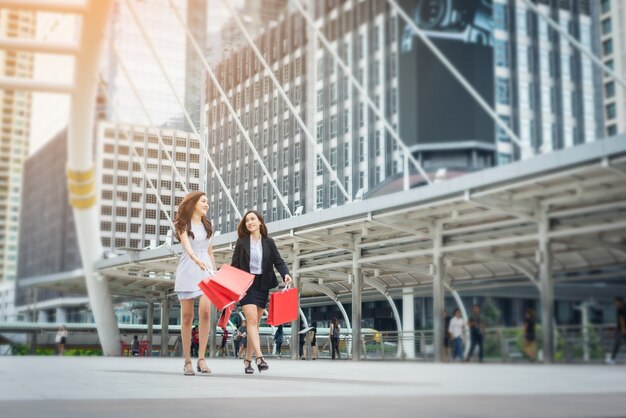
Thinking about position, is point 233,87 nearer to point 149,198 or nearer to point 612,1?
point 149,198

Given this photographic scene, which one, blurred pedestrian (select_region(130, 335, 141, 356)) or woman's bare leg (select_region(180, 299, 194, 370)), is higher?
woman's bare leg (select_region(180, 299, 194, 370))

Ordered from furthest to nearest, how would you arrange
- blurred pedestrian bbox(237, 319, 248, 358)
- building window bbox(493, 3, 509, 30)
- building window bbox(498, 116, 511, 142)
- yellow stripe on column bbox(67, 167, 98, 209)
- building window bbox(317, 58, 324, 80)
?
yellow stripe on column bbox(67, 167, 98, 209), blurred pedestrian bbox(237, 319, 248, 358), building window bbox(317, 58, 324, 80), building window bbox(498, 116, 511, 142), building window bbox(493, 3, 509, 30)

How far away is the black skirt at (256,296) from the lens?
882 centimetres

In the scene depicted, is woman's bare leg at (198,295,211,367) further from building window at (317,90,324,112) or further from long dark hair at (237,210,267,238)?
building window at (317,90,324,112)

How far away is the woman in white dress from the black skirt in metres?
0.37

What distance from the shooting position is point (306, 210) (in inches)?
698

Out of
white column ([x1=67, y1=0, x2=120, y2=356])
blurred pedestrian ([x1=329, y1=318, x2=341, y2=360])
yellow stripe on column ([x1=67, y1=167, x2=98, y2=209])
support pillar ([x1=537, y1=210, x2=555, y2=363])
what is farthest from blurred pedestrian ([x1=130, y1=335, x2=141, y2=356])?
support pillar ([x1=537, y1=210, x2=555, y2=363])

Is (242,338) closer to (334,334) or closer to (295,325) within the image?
(295,325)

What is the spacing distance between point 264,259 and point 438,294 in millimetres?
3996

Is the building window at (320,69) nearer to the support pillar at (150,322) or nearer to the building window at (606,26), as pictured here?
the building window at (606,26)

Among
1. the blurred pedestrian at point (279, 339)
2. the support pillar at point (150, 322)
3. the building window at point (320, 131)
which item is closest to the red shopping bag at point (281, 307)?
the building window at point (320, 131)

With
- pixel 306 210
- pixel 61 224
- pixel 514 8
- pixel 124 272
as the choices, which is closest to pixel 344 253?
pixel 306 210

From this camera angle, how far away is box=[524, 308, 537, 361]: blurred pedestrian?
6.14m

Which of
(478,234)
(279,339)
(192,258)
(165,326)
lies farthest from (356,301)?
(165,326)
